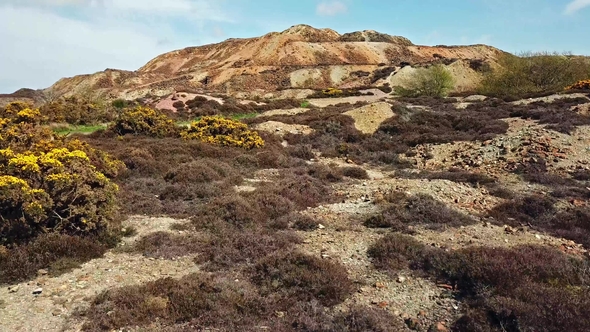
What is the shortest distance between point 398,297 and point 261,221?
4.87 metres

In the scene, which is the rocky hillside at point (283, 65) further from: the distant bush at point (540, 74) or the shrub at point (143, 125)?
the shrub at point (143, 125)

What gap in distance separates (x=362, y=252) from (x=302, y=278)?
6.64ft

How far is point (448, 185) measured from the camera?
14180mm

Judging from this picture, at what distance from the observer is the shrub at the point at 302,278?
23.4 feet

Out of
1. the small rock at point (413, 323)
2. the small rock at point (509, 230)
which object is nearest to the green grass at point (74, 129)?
the small rock at point (509, 230)

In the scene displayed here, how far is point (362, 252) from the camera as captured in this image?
29.6 ft

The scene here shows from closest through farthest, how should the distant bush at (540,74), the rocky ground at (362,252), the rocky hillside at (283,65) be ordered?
the rocky ground at (362,252) < the distant bush at (540,74) < the rocky hillside at (283,65)

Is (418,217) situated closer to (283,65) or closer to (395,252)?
(395,252)

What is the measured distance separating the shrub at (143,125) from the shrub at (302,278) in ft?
57.1

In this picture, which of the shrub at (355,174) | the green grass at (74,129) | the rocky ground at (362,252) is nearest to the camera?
the rocky ground at (362,252)

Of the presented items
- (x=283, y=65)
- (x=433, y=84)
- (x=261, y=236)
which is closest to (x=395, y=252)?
(x=261, y=236)

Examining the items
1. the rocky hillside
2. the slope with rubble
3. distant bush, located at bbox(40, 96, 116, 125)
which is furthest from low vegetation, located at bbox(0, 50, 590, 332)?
the slope with rubble

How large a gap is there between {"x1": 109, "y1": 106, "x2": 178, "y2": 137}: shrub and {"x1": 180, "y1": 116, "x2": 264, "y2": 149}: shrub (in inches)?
50.3

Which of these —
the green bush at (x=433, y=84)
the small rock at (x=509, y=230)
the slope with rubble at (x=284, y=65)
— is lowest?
the small rock at (x=509, y=230)
